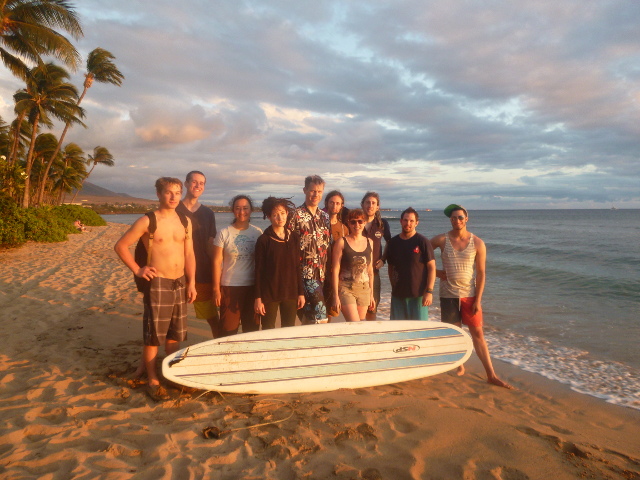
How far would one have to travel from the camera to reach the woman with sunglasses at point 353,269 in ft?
11.9

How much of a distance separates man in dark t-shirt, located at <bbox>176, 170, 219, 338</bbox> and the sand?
0.80 m

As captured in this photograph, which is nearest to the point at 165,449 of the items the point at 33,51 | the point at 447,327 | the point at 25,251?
the point at 447,327

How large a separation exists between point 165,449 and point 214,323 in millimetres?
1526

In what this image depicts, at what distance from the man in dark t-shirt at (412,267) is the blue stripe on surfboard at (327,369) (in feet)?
1.50

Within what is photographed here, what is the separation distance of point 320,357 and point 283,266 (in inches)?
37.3

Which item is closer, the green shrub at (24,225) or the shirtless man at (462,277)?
the shirtless man at (462,277)

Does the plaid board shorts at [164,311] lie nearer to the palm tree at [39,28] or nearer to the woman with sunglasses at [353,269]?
the woman with sunglasses at [353,269]

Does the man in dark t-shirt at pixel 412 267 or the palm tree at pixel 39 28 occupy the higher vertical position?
the palm tree at pixel 39 28

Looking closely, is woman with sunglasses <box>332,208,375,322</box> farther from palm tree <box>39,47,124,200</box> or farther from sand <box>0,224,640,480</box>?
palm tree <box>39,47,124,200</box>

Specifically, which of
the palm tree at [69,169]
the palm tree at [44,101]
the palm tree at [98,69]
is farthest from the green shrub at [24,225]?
the palm tree at [69,169]

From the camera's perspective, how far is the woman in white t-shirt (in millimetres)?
3434

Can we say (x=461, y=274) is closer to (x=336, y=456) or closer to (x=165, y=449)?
(x=336, y=456)

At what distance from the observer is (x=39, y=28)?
12.3 m

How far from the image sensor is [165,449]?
8.16ft
